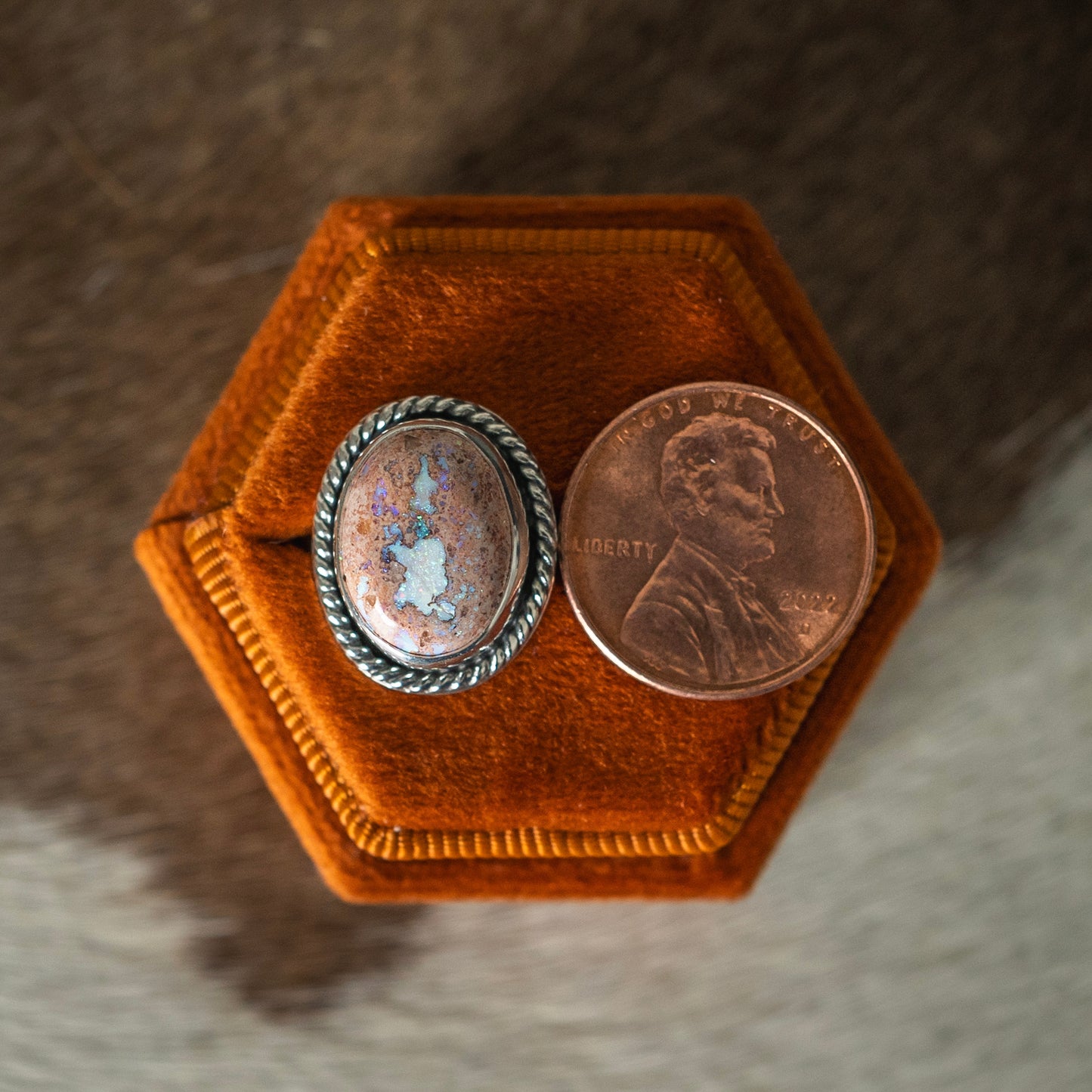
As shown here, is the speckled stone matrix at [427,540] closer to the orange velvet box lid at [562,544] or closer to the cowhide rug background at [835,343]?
the orange velvet box lid at [562,544]

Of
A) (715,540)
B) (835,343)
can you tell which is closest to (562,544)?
(715,540)

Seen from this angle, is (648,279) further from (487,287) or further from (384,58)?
(384,58)

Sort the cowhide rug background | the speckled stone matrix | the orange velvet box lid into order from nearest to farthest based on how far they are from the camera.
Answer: the speckled stone matrix
the orange velvet box lid
the cowhide rug background

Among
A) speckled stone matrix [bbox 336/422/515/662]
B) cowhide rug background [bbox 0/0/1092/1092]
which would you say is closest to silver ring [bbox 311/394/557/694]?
speckled stone matrix [bbox 336/422/515/662]

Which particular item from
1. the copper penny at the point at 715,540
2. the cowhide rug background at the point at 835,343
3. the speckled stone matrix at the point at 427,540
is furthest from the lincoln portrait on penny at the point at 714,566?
the cowhide rug background at the point at 835,343

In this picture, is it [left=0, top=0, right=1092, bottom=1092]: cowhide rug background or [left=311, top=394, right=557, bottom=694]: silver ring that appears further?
[left=0, top=0, right=1092, bottom=1092]: cowhide rug background

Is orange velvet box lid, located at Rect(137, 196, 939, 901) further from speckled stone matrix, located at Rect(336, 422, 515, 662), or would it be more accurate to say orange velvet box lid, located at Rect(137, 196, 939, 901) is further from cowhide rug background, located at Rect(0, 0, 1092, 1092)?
cowhide rug background, located at Rect(0, 0, 1092, 1092)
